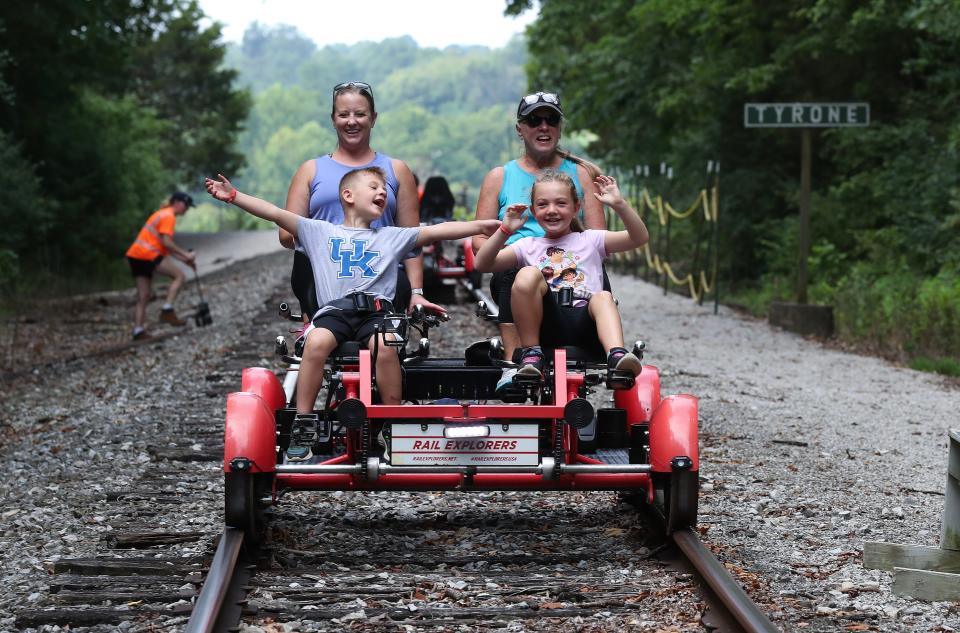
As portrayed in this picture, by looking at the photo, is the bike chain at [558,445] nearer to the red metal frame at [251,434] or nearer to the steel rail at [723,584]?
the steel rail at [723,584]

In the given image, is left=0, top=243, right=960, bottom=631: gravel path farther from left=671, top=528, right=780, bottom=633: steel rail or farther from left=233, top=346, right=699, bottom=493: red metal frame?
left=233, top=346, right=699, bottom=493: red metal frame

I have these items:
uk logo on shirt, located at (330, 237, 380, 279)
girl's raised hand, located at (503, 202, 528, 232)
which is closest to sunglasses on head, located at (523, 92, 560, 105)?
girl's raised hand, located at (503, 202, 528, 232)

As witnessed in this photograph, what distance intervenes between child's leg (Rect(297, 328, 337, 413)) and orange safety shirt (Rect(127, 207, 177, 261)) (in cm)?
1155

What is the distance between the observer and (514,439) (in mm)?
5805

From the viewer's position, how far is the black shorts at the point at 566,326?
6344mm

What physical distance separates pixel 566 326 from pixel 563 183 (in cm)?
69

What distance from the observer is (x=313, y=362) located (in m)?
6.10

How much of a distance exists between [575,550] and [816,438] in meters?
3.75

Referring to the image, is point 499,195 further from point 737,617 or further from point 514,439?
point 737,617

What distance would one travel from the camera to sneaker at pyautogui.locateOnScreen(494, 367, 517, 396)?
6082 mm

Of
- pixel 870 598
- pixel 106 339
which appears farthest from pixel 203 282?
pixel 870 598

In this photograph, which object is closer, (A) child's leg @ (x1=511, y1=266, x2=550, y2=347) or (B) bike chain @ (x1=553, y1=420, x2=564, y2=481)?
(B) bike chain @ (x1=553, y1=420, x2=564, y2=481)

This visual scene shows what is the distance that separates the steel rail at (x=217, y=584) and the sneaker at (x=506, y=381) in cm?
133

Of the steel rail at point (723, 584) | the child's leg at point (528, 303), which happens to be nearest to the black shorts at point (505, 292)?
the child's leg at point (528, 303)
